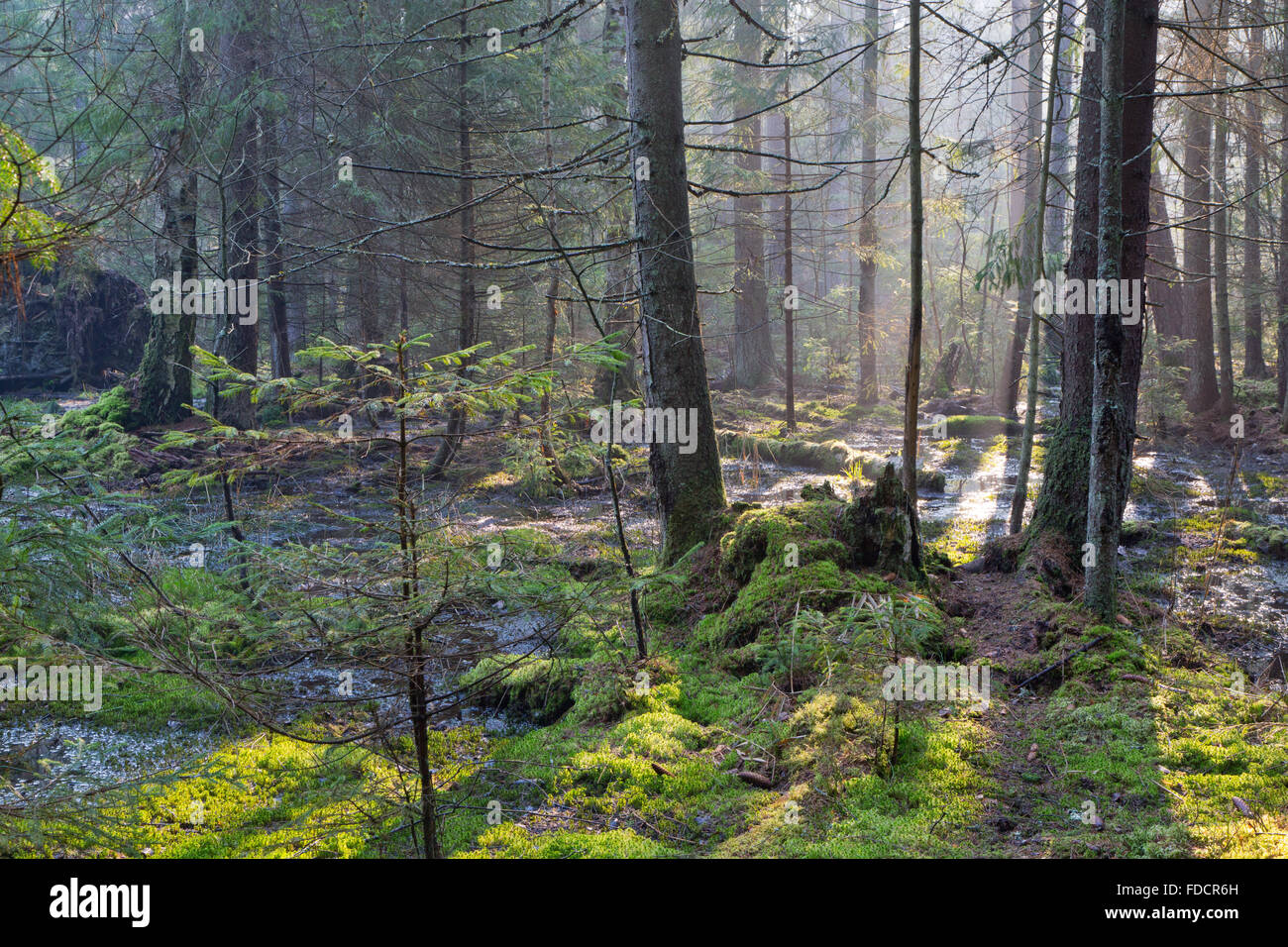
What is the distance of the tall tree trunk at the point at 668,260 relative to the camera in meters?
7.34

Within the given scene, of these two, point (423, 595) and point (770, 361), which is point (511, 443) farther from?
point (770, 361)

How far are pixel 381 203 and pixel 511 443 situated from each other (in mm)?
14099

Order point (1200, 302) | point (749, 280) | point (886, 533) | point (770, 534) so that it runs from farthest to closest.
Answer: point (749, 280) → point (1200, 302) → point (770, 534) → point (886, 533)

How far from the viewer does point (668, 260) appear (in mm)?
7379

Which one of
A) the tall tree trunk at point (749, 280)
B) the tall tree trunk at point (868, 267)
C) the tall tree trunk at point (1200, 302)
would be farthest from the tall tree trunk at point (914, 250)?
the tall tree trunk at point (749, 280)

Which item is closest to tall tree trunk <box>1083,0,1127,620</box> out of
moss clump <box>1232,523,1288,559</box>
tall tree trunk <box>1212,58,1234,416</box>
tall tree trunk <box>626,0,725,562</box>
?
tall tree trunk <box>626,0,725,562</box>

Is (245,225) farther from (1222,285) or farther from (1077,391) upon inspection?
(1222,285)

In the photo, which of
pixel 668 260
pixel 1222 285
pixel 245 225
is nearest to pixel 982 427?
pixel 1222 285

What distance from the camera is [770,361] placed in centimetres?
2766

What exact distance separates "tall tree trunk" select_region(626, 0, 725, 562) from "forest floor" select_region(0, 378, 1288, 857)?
75 centimetres

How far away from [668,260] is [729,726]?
13.9 feet

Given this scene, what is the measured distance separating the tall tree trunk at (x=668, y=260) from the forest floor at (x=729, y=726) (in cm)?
75

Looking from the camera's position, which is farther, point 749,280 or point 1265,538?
point 749,280

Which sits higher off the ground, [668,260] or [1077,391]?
[668,260]
